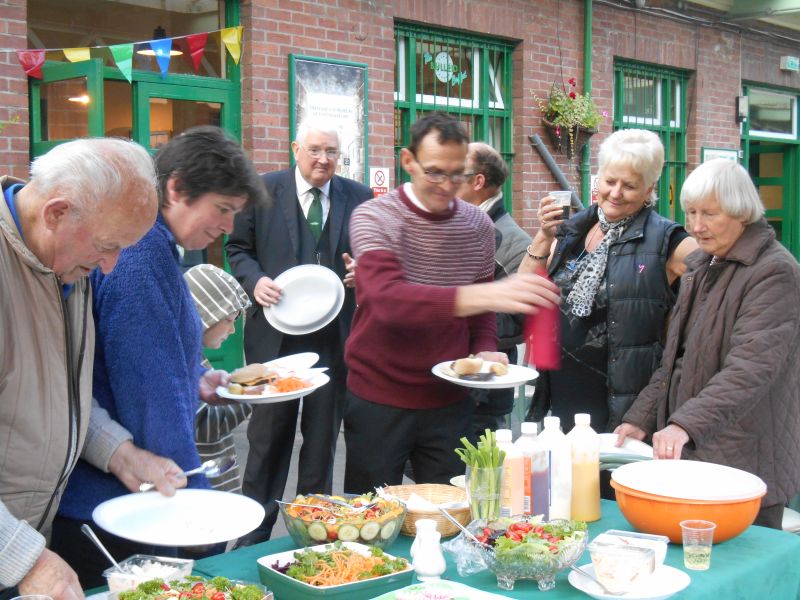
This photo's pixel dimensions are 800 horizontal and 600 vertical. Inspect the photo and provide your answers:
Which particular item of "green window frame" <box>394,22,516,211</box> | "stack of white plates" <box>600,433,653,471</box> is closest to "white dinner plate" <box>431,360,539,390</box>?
"stack of white plates" <box>600,433,653,471</box>

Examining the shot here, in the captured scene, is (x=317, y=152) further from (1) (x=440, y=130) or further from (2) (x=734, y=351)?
(2) (x=734, y=351)

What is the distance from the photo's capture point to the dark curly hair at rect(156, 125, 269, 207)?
8.20 ft

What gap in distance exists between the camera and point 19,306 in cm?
205

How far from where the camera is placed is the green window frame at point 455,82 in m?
8.26

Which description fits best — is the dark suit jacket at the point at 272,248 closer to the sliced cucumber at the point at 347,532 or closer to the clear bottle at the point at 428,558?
the sliced cucumber at the point at 347,532

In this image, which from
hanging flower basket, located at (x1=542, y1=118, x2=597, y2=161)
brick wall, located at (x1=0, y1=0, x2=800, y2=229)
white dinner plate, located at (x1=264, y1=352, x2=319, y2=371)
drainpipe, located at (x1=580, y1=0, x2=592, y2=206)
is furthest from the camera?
drainpipe, located at (x1=580, y1=0, x2=592, y2=206)

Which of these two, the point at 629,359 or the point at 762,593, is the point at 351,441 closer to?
the point at 629,359

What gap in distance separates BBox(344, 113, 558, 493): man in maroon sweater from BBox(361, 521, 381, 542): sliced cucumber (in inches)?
29.8

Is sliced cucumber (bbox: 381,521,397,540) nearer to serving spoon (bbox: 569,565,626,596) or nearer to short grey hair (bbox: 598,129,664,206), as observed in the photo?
serving spoon (bbox: 569,565,626,596)

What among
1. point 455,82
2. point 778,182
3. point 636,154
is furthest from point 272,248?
point 778,182

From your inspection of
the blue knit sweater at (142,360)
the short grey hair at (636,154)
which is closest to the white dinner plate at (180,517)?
the blue knit sweater at (142,360)

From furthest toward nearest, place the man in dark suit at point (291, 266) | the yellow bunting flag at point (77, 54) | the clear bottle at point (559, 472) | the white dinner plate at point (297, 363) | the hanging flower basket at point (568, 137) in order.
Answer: the hanging flower basket at point (568, 137) < the yellow bunting flag at point (77, 54) < the man in dark suit at point (291, 266) < the white dinner plate at point (297, 363) < the clear bottle at point (559, 472)

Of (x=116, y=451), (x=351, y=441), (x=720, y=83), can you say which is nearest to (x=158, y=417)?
(x=116, y=451)

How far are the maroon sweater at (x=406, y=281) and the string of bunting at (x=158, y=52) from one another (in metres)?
3.51
